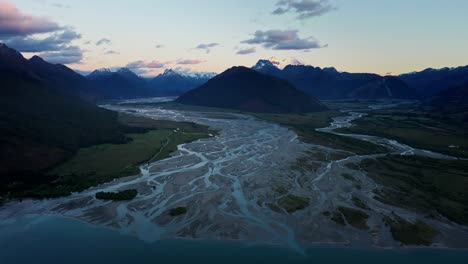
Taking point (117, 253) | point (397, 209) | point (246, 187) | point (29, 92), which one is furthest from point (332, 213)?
point (29, 92)

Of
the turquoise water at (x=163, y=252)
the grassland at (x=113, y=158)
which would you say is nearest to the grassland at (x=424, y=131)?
the grassland at (x=113, y=158)

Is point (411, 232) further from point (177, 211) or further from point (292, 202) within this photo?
point (177, 211)

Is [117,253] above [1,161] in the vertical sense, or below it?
below

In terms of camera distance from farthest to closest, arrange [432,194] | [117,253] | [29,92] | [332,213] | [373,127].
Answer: [373,127] < [29,92] < [432,194] < [332,213] < [117,253]

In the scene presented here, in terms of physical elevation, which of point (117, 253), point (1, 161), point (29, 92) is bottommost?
point (117, 253)

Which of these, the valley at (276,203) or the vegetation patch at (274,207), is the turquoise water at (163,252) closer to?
the valley at (276,203)

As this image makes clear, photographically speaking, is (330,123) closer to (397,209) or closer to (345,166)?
(345,166)
